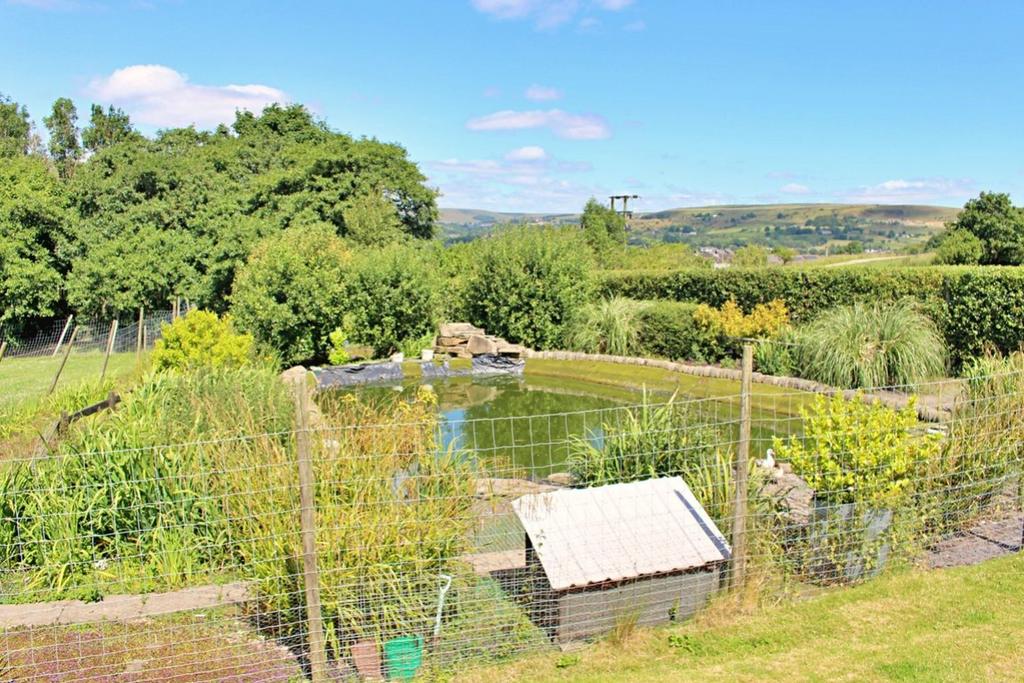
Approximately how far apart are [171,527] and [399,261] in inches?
438

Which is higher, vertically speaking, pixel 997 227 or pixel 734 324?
pixel 997 227

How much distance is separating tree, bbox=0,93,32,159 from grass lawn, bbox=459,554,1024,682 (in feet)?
104

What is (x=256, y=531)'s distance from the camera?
13.0ft

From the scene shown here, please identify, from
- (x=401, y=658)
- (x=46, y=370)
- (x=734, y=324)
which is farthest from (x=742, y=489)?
(x=46, y=370)

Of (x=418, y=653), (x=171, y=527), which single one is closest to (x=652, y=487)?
(x=418, y=653)

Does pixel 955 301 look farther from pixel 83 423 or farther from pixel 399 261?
pixel 83 423

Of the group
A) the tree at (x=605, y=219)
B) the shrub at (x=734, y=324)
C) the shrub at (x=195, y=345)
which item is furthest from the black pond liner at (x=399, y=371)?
the tree at (x=605, y=219)

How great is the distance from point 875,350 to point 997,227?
1343cm

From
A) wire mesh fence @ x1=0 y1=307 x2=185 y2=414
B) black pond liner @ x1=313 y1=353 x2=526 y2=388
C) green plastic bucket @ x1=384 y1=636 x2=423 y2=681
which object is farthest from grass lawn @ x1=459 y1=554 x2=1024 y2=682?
black pond liner @ x1=313 y1=353 x2=526 y2=388

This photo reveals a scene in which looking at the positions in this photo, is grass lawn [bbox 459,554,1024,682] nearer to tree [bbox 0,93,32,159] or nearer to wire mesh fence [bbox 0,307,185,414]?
wire mesh fence [bbox 0,307,185,414]

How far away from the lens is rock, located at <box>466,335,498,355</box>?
15.0 m

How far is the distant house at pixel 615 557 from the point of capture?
377cm

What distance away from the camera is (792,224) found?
8212 centimetres

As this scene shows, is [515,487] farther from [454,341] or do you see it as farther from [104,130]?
[104,130]
